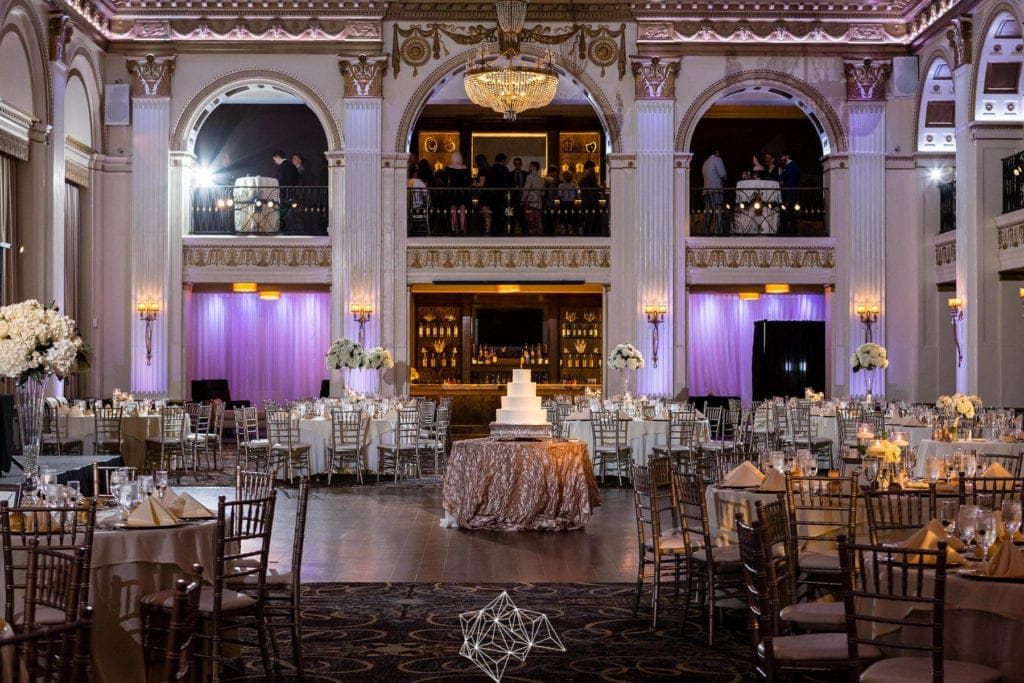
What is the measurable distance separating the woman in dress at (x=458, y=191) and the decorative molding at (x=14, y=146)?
6.31m

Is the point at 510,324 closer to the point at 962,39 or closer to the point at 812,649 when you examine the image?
the point at 962,39

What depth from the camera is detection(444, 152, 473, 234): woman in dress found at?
Answer: 19250mm

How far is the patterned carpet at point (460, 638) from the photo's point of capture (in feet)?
18.1

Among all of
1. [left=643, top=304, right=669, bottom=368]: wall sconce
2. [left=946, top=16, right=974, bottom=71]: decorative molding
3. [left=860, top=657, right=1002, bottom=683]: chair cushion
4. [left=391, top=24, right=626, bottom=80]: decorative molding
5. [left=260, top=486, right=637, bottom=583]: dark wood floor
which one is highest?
[left=391, top=24, right=626, bottom=80]: decorative molding

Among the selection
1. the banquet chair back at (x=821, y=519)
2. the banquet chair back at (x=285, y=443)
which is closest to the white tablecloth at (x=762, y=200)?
the banquet chair back at (x=285, y=443)

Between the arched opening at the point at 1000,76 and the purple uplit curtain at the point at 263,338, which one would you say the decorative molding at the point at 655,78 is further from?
the purple uplit curtain at the point at 263,338

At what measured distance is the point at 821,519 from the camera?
6.24 metres

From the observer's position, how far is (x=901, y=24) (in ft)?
61.1

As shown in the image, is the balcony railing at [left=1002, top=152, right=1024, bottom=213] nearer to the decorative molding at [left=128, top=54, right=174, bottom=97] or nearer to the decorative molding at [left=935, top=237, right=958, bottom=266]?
the decorative molding at [left=935, top=237, right=958, bottom=266]

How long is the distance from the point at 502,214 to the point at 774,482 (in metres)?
13.5

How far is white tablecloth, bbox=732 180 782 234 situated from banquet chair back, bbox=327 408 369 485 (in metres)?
7.97

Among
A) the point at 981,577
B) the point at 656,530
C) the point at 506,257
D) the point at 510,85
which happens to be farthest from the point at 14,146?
the point at 981,577

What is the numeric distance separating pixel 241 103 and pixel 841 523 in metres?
18.5

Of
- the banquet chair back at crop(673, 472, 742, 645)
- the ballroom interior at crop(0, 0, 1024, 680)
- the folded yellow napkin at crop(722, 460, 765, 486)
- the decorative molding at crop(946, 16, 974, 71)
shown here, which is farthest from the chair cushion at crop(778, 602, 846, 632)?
the ballroom interior at crop(0, 0, 1024, 680)
